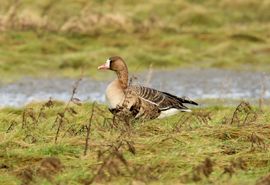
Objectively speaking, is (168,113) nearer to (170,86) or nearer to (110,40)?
(170,86)

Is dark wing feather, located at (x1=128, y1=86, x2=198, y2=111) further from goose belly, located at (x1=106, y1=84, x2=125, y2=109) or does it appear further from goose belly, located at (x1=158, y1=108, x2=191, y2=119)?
goose belly, located at (x1=106, y1=84, x2=125, y2=109)

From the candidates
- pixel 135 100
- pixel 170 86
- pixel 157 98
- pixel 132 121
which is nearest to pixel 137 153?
pixel 132 121

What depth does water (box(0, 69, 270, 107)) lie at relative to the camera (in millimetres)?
17719

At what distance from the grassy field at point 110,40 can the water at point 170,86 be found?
87cm

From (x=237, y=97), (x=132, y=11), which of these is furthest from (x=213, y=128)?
(x=132, y=11)

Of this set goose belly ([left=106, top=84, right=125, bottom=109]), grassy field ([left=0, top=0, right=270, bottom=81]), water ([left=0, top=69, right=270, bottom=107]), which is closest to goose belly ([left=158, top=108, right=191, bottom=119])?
goose belly ([left=106, top=84, right=125, bottom=109])

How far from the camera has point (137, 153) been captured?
26.7 ft

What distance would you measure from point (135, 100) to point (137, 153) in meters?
2.09

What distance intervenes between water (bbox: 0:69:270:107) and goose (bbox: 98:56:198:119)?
5639mm

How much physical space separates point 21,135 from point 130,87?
1758 millimetres

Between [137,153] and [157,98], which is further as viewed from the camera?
[157,98]

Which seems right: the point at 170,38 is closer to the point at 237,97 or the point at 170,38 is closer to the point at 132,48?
the point at 132,48

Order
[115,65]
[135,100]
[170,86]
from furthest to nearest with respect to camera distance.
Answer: [170,86], [115,65], [135,100]

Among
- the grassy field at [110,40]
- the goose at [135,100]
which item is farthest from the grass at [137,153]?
the grassy field at [110,40]
